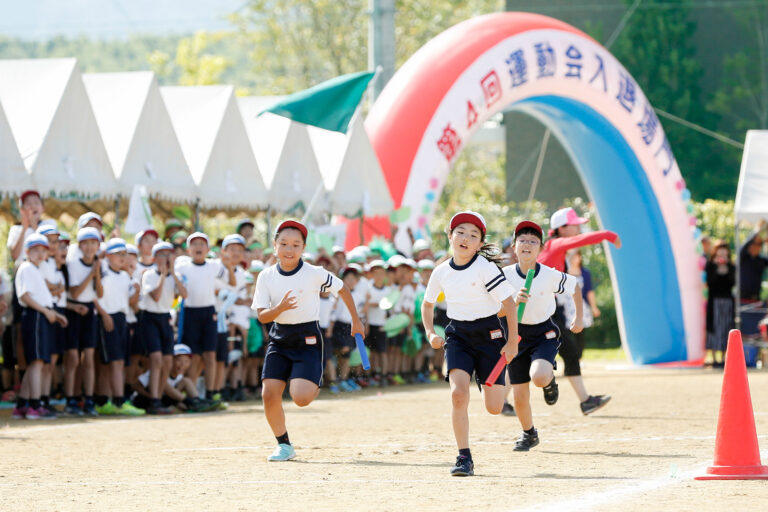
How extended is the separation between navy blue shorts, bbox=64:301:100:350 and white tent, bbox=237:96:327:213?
4.84 metres

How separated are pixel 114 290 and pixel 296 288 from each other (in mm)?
4197

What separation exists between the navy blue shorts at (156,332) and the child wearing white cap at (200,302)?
423mm

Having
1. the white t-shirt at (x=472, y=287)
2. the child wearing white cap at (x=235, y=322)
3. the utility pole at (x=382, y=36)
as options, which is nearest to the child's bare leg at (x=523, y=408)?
the white t-shirt at (x=472, y=287)

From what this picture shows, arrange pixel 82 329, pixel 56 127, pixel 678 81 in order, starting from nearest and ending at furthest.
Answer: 1. pixel 82 329
2. pixel 56 127
3. pixel 678 81

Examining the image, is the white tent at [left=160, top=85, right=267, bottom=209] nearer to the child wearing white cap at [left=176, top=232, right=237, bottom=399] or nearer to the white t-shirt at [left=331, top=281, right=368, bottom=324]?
the white t-shirt at [left=331, top=281, right=368, bottom=324]

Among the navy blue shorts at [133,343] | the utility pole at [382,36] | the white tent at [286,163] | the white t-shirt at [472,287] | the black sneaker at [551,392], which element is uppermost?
the utility pole at [382,36]

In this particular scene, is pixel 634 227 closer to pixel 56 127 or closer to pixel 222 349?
pixel 222 349

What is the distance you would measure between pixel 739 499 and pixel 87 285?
749 cm

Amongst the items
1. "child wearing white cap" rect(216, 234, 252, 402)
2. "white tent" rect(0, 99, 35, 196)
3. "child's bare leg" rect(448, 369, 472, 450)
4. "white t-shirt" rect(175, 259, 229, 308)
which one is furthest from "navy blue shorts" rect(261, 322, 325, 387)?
"white tent" rect(0, 99, 35, 196)

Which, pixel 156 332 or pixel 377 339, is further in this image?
pixel 377 339

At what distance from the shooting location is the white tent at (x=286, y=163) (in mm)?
17406

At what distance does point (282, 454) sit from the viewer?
352 inches

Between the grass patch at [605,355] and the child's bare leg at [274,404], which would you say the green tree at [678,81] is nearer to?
the grass patch at [605,355]

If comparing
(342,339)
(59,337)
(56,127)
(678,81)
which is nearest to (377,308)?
(342,339)
